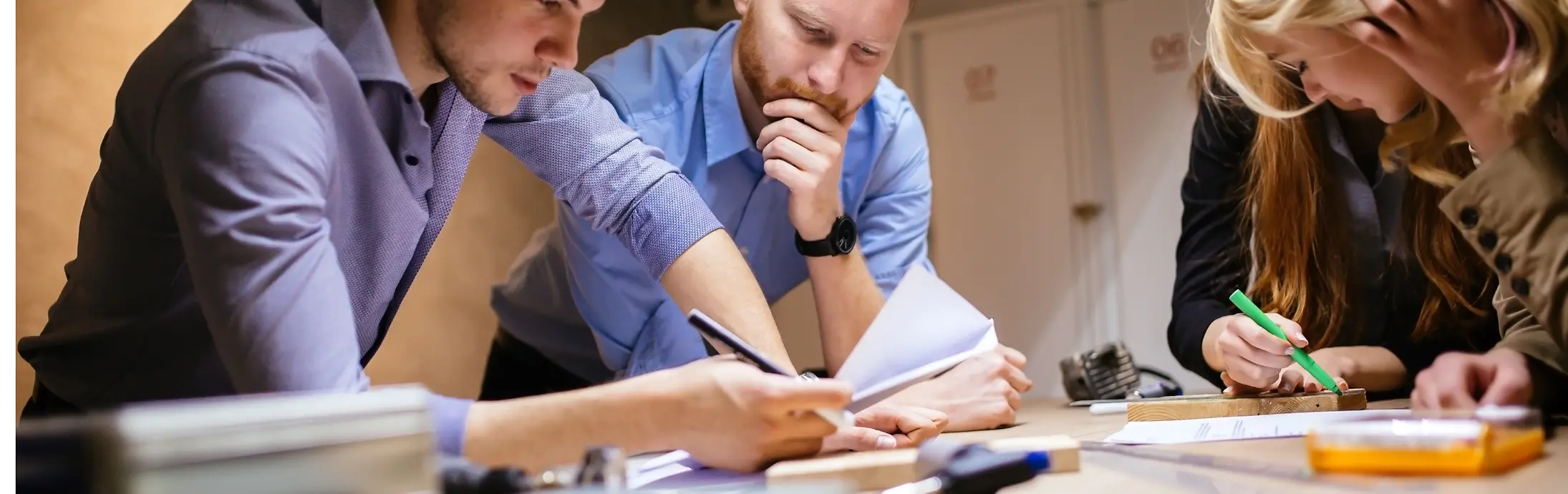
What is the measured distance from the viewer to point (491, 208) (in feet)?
3.72

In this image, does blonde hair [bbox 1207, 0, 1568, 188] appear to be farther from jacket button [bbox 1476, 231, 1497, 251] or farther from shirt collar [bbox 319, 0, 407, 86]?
shirt collar [bbox 319, 0, 407, 86]

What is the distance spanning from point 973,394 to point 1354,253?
52cm

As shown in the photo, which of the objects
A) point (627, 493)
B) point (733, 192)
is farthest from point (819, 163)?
point (627, 493)

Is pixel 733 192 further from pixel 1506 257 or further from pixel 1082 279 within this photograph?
pixel 1082 279

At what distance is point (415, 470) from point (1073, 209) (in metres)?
2.51

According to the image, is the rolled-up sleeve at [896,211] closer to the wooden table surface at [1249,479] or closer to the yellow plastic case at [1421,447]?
the wooden table surface at [1249,479]

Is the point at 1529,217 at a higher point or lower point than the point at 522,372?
higher

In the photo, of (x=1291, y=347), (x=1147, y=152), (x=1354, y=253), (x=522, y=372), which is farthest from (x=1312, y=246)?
(x=1147, y=152)

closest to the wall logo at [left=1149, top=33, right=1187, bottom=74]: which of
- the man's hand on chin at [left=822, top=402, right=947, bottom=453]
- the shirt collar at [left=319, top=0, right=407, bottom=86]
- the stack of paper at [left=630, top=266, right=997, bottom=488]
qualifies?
the stack of paper at [left=630, top=266, right=997, bottom=488]

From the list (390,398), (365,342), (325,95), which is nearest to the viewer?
(390,398)

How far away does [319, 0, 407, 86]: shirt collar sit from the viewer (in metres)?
0.72

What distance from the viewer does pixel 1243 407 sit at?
102 cm

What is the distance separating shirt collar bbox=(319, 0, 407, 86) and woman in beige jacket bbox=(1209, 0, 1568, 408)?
661 millimetres

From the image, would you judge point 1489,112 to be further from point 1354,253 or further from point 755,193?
point 755,193
